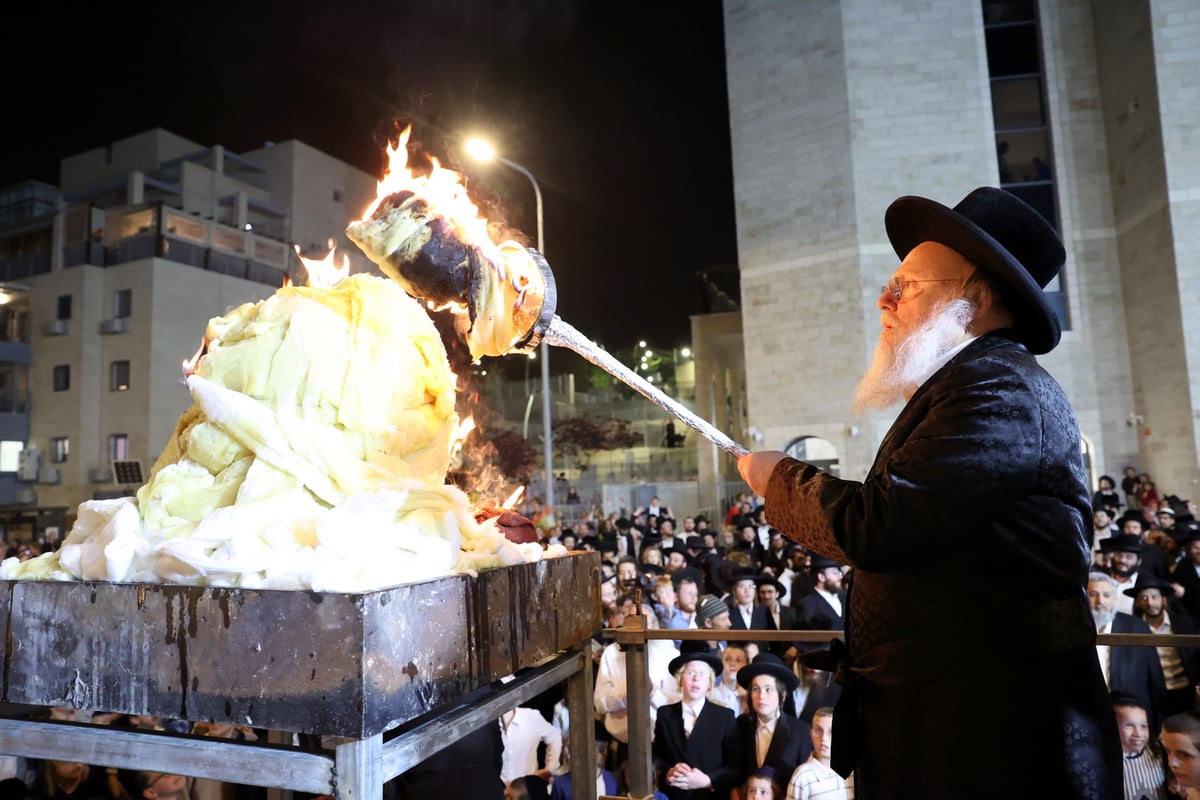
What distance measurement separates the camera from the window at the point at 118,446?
27281 millimetres

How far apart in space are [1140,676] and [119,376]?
1214 inches

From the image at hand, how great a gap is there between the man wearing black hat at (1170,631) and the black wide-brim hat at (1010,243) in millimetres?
4367

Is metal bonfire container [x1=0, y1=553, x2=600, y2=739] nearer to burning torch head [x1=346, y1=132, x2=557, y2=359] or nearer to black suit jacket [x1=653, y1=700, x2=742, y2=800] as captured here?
burning torch head [x1=346, y1=132, x2=557, y2=359]

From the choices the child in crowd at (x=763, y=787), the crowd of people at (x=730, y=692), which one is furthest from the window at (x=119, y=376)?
the child in crowd at (x=763, y=787)

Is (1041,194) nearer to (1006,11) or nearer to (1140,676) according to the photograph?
(1006,11)

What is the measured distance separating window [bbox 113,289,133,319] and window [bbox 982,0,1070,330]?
28.7 meters

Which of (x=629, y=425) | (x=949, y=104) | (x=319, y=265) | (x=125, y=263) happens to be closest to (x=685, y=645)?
(x=319, y=265)

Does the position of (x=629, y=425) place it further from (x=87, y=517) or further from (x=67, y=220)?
(x=87, y=517)

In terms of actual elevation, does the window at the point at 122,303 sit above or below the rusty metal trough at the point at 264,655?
above

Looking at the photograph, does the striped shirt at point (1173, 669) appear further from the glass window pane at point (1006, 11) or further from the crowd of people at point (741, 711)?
the glass window pane at point (1006, 11)

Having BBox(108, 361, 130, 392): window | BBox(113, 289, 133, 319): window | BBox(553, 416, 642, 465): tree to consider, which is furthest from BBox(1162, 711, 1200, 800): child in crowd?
BBox(553, 416, 642, 465): tree

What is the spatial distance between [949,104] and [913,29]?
87.2 inches

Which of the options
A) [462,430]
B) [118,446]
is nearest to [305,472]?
[462,430]

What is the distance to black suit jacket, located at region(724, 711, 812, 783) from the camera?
4.88 meters
